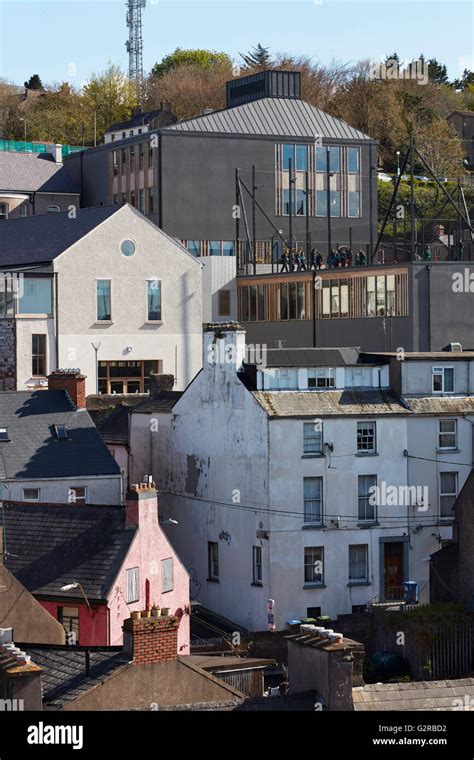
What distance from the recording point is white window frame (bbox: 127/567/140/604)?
41438 mm

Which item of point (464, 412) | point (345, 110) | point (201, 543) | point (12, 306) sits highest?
point (345, 110)

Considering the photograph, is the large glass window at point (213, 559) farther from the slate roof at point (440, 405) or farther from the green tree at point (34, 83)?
the green tree at point (34, 83)

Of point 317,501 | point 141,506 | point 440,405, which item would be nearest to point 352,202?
Answer: point 440,405

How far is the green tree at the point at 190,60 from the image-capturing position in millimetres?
139375

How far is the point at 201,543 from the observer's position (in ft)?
176

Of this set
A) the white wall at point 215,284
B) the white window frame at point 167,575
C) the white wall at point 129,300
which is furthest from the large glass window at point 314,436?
the white wall at point 215,284

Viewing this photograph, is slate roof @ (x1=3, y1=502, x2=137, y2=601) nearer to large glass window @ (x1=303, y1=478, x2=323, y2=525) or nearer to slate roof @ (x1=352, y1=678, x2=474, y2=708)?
large glass window @ (x1=303, y1=478, x2=323, y2=525)

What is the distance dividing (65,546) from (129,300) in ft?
102

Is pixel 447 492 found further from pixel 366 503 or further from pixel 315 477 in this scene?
pixel 315 477

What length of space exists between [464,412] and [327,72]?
79.3 metres

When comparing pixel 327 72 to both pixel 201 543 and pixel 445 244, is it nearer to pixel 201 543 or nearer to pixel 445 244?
pixel 445 244

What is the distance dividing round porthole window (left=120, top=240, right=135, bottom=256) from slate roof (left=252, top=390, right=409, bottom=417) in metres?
22.3

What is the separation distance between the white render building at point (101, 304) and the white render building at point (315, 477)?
16322mm
